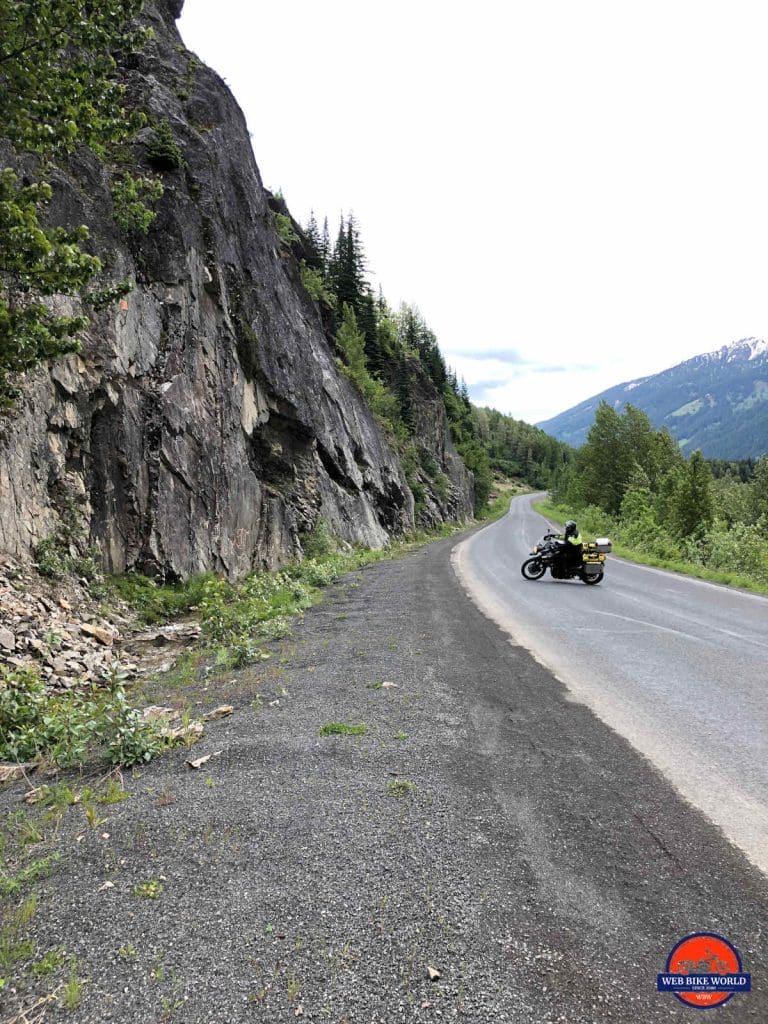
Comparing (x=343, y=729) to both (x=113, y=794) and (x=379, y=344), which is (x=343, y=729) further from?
(x=379, y=344)

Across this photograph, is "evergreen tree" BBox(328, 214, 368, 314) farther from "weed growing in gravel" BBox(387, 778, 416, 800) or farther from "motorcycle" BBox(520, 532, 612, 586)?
"weed growing in gravel" BBox(387, 778, 416, 800)

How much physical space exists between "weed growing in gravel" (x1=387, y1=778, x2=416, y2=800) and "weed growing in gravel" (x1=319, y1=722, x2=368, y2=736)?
3.00 feet

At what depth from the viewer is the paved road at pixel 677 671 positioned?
382 cm

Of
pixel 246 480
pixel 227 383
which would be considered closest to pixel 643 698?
pixel 246 480

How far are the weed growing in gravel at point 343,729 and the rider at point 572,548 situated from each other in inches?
474

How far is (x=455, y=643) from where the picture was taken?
321 inches

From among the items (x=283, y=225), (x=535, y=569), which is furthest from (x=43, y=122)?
(x=283, y=225)

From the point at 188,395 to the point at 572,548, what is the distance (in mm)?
11991

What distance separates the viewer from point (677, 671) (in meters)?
6.51

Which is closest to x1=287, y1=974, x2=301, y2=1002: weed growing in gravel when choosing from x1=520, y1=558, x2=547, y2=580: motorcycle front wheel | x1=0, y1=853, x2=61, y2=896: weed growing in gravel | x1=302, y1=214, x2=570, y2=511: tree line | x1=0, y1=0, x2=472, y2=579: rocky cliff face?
x1=0, y1=853, x2=61, y2=896: weed growing in gravel

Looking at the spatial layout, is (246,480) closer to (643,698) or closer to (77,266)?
(77,266)

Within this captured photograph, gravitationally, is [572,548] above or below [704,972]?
above

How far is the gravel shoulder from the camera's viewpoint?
209cm

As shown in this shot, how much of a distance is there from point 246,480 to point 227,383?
10.7 feet
